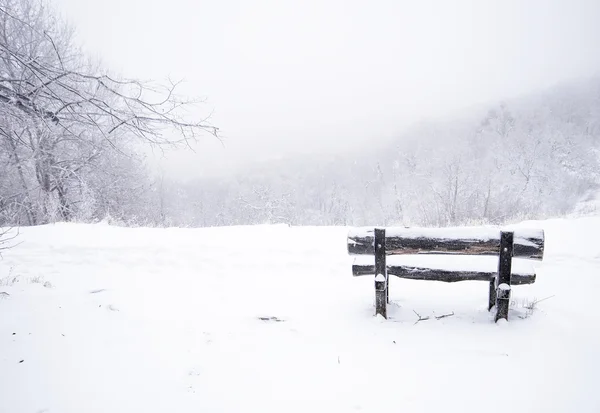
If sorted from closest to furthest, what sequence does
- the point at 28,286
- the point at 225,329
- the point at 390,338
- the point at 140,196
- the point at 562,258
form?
the point at 390,338
the point at 225,329
the point at 28,286
the point at 562,258
the point at 140,196

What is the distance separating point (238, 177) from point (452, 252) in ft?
328

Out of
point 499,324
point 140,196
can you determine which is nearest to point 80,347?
point 499,324

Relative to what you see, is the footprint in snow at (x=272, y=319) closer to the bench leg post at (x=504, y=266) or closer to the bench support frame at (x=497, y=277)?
the bench support frame at (x=497, y=277)

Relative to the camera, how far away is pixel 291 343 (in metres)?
3.49

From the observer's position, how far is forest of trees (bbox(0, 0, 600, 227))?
133 inches

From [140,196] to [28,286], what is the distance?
53.2 feet

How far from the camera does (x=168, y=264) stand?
265 inches

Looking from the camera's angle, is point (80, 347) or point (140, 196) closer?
point (80, 347)

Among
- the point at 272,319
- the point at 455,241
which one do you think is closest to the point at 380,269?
the point at 455,241

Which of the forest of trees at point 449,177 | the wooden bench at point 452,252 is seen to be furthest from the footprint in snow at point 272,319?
the forest of trees at point 449,177

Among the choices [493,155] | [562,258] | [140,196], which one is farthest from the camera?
[493,155]

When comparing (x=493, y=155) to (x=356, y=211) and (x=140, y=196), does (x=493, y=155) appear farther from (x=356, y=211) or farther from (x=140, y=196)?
(x=140, y=196)

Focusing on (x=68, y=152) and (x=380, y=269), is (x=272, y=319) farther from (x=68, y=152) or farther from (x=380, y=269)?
(x=68, y=152)

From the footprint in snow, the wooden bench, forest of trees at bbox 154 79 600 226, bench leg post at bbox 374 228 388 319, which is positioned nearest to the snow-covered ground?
the footprint in snow
